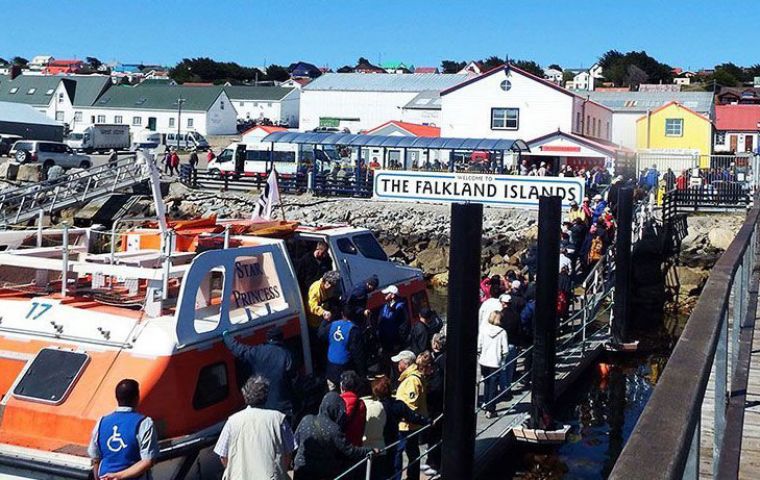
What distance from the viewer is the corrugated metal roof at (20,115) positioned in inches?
2835

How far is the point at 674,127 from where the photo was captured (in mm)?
60438

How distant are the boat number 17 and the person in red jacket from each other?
136 inches

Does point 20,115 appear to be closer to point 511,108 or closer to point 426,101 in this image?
point 426,101

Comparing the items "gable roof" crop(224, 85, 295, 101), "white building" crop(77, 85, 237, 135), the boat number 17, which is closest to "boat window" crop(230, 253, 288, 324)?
the boat number 17

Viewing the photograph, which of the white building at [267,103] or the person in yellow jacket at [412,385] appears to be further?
the white building at [267,103]

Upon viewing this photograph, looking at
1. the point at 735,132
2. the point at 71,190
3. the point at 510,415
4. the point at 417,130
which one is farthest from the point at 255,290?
the point at 735,132

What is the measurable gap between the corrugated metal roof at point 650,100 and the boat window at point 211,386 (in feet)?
202

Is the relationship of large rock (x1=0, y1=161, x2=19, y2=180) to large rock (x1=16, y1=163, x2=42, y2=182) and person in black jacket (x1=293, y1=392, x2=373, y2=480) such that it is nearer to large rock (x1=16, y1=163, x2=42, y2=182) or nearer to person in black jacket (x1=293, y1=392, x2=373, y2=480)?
large rock (x1=16, y1=163, x2=42, y2=182)

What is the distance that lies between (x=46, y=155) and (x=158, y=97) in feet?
140

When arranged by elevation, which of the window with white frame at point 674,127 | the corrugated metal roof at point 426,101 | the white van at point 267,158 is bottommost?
the white van at point 267,158

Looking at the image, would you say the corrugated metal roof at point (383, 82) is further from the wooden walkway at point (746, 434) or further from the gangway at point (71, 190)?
the wooden walkway at point (746, 434)

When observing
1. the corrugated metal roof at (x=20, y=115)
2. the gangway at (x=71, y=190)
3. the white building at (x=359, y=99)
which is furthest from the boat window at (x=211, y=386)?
the corrugated metal roof at (x=20, y=115)

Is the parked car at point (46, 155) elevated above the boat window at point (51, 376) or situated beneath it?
elevated above

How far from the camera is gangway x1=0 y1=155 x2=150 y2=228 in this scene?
31.7 metres
